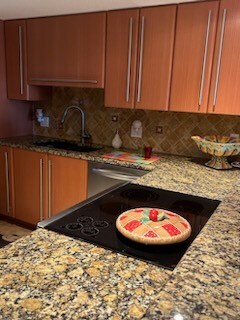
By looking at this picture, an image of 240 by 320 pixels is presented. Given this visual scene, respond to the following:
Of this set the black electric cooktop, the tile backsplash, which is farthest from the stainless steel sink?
the black electric cooktop

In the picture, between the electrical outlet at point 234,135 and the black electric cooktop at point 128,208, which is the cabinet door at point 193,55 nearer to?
the electrical outlet at point 234,135

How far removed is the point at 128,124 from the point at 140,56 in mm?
697

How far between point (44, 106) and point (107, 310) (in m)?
2.80

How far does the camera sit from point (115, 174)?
2275mm

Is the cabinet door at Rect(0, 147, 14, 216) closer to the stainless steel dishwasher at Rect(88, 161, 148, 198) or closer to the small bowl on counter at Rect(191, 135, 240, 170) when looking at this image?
the stainless steel dishwasher at Rect(88, 161, 148, 198)

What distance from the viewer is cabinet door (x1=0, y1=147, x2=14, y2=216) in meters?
2.79

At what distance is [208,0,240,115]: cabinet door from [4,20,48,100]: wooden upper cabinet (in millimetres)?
1734

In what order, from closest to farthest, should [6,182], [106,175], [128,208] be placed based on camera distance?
[128,208] < [106,175] < [6,182]

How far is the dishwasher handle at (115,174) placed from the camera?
2.22 m

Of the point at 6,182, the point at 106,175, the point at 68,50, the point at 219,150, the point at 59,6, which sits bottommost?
the point at 6,182

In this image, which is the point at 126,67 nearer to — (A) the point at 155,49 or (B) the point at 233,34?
(A) the point at 155,49

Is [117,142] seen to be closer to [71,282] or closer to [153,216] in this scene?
[153,216]

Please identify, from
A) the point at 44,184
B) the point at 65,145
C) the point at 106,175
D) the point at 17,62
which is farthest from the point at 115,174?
the point at 17,62

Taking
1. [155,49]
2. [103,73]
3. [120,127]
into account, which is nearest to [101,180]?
[120,127]
